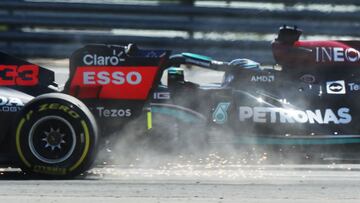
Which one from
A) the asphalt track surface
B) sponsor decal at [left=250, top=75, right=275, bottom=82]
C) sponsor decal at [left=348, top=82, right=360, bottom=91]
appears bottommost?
the asphalt track surface

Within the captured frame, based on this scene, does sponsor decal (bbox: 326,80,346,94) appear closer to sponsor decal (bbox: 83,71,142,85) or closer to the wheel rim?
sponsor decal (bbox: 83,71,142,85)

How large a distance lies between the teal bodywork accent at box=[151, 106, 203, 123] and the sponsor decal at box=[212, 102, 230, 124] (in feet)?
0.53

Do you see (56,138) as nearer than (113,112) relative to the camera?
Yes

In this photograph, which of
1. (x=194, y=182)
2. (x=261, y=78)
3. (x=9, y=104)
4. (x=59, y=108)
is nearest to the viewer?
(x=194, y=182)

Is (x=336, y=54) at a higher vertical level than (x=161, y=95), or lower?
higher

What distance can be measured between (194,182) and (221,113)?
3.93ft

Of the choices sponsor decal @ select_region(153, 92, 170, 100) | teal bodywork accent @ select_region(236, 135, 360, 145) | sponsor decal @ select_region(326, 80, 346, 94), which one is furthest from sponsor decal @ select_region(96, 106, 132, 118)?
sponsor decal @ select_region(326, 80, 346, 94)

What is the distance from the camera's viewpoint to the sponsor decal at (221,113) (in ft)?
25.0

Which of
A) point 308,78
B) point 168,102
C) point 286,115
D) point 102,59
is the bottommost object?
point 286,115

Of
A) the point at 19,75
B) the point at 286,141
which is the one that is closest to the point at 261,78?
the point at 286,141

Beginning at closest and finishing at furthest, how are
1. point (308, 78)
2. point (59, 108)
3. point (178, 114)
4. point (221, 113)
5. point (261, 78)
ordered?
point (59, 108)
point (178, 114)
point (221, 113)
point (261, 78)
point (308, 78)

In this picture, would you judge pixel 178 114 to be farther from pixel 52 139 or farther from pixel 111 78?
pixel 52 139

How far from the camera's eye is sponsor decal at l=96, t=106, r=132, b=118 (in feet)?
23.6

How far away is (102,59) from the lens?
7191 mm
